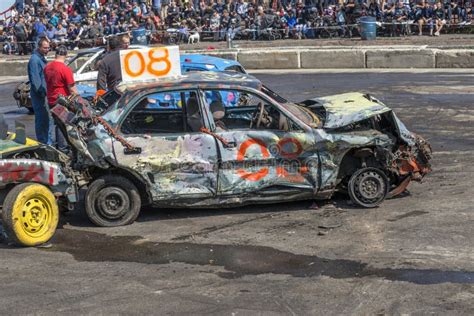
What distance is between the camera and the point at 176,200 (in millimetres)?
8359

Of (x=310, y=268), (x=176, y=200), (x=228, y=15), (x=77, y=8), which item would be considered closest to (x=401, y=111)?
(x=176, y=200)

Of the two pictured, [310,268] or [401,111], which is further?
[401,111]

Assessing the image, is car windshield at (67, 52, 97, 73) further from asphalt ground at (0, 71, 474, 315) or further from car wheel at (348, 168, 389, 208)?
car wheel at (348, 168, 389, 208)

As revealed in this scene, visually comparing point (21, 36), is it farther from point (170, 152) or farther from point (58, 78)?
point (170, 152)

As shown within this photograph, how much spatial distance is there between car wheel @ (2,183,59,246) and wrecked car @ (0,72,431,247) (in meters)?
0.25

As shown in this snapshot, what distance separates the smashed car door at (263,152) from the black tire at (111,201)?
969 millimetres

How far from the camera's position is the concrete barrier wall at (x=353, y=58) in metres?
21.3

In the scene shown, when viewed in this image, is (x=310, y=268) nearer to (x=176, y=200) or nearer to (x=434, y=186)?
(x=176, y=200)

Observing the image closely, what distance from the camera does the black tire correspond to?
26.9 feet

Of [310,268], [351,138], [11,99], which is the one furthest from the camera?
[11,99]

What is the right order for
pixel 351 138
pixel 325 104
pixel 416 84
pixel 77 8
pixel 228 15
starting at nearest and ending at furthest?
pixel 351 138 → pixel 325 104 → pixel 416 84 → pixel 228 15 → pixel 77 8

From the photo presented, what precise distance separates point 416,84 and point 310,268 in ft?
39.6

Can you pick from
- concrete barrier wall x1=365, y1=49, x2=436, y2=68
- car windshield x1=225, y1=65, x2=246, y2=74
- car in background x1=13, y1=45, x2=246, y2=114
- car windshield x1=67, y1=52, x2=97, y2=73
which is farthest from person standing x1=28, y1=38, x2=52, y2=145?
concrete barrier wall x1=365, y1=49, x2=436, y2=68

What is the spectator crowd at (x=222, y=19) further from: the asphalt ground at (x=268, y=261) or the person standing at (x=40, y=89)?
the asphalt ground at (x=268, y=261)
